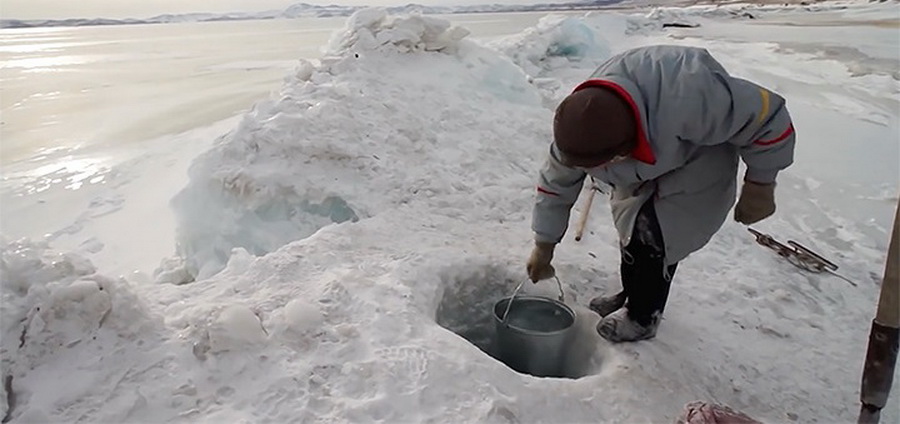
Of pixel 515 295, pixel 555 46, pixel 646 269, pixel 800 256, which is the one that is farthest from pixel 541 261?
pixel 555 46

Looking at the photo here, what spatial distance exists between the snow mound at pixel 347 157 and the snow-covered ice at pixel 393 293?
0.6 inches

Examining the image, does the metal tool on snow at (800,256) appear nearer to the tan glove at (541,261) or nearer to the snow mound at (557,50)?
the tan glove at (541,261)

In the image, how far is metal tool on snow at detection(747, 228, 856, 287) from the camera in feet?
9.88

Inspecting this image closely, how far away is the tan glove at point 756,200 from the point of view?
1821 millimetres

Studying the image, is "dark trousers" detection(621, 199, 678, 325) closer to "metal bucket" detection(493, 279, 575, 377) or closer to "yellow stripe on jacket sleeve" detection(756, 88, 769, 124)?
"metal bucket" detection(493, 279, 575, 377)

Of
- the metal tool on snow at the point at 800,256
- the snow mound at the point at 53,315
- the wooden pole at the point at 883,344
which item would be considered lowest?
the metal tool on snow at the point at 800,256

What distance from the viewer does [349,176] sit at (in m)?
3.55

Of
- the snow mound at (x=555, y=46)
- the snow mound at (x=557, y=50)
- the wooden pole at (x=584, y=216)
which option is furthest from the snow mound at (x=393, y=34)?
the snow mound at (x=555, y=46)

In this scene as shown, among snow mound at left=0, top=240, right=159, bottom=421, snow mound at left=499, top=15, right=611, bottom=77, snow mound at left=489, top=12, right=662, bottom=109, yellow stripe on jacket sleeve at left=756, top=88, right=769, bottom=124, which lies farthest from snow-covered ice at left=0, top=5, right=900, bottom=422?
snow mound at left=499, top=15, right=611, bottom=77

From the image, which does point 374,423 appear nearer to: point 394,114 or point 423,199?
point 423,199

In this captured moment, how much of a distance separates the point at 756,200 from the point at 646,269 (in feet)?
1.42

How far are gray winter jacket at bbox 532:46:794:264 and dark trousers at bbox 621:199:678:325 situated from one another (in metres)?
0.05

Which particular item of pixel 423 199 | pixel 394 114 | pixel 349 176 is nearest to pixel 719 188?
pixel 423 199

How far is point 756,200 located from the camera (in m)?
1.84
